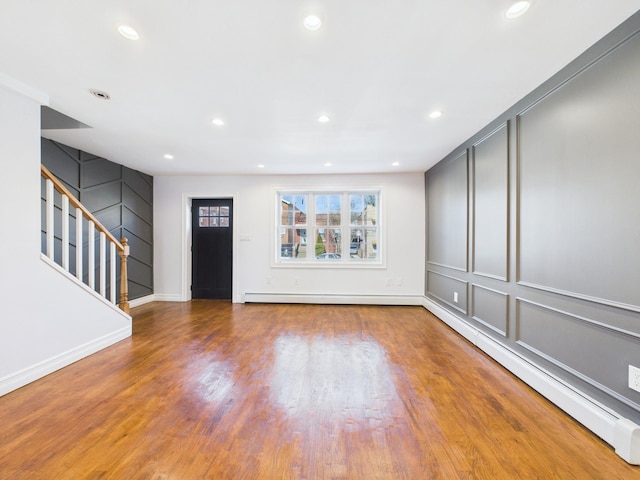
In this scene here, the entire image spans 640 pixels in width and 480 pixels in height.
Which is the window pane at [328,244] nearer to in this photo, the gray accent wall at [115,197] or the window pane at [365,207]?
the window pane at [365,207]

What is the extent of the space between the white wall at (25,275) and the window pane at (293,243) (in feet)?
10.5

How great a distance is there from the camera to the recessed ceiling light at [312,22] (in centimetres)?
150

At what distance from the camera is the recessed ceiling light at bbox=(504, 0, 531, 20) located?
1.42 m

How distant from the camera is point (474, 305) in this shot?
10.6 ft

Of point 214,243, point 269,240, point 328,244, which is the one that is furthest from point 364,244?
point 214,243

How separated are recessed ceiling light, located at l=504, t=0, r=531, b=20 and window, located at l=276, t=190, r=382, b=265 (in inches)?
146

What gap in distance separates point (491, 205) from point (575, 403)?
1813 mm

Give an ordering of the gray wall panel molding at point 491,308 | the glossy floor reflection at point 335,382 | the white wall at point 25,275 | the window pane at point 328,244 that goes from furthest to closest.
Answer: the window pane at point 328,244 → the gray wall panel molding at point 491,308 → the white wall at point 25,275 → the glossy floor reflection at point 335,382

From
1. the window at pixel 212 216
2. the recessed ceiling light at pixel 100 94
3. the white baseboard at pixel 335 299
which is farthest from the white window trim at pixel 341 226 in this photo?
the recessed ceiling light at pixel 100 94

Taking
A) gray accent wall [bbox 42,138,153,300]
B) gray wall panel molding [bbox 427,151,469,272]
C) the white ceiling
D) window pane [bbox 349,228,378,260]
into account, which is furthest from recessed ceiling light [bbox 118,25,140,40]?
window pane [bbox 349,228,378,260]

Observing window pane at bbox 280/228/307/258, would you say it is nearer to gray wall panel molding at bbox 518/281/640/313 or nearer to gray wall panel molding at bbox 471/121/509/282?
gray wall panel molding at bbox 471/121/509/282

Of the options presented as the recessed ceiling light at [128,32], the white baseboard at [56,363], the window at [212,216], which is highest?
the recessed ceiling light at [128,32]

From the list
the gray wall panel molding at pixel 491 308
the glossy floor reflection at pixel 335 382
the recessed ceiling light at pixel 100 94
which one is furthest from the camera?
the gray wall panel molding at pixel 491 308

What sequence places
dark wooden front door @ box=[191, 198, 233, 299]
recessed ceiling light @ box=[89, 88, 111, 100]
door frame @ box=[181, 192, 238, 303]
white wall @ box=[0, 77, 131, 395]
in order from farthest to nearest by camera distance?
dark wooden front door @ box=[191, 198, 233, 299] → door frame @ box=[181, 192, 238, 303] → recessed ceiling light @ box=[89, 88, 111, 100] → white wall @ box=[0, 77, 131, 395]
